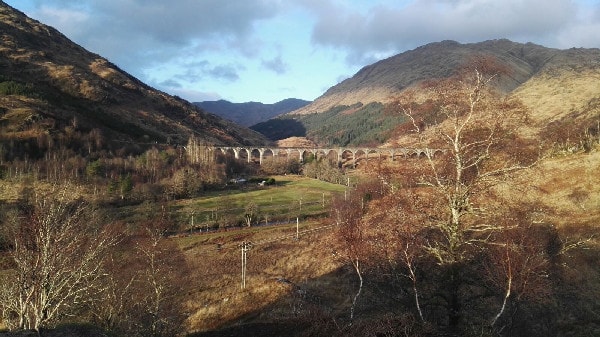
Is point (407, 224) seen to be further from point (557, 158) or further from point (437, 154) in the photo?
point (557, 158)

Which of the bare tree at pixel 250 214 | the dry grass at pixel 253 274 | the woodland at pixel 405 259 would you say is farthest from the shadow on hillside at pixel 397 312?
the bare tree at pixel 250 214

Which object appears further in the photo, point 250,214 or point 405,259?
point 250,214

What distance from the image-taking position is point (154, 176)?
324 ft

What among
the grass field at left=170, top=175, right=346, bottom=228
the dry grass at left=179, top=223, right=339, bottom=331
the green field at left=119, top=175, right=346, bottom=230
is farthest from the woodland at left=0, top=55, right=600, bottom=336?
the grass field at left=170, top=175, right=346, bottom=228

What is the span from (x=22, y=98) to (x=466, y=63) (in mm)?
157648

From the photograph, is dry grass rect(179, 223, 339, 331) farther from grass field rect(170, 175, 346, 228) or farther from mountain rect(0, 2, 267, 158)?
mountain rect(0, 2, 267, 158)

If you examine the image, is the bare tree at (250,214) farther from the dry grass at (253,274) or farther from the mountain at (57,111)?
the mountain at (57,111)

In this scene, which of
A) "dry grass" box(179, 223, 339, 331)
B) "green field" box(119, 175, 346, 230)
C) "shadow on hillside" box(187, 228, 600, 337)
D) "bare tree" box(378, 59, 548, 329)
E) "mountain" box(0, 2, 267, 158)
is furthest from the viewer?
"mountain" box(0, 2, 267, 158)

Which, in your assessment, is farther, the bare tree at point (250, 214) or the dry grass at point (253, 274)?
the bare tree at point (250, 214)

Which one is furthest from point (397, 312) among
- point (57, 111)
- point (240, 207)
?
point (57, 111)

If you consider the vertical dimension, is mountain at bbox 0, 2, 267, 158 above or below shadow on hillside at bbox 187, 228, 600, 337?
above

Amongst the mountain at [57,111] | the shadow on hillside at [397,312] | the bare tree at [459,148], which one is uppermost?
the mountain at [57,111]

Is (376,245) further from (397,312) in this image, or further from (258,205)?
(258,205)

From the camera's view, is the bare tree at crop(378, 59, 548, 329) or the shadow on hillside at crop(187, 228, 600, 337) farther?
the shadow on hillside at crop(187, 228, 600, 337)
